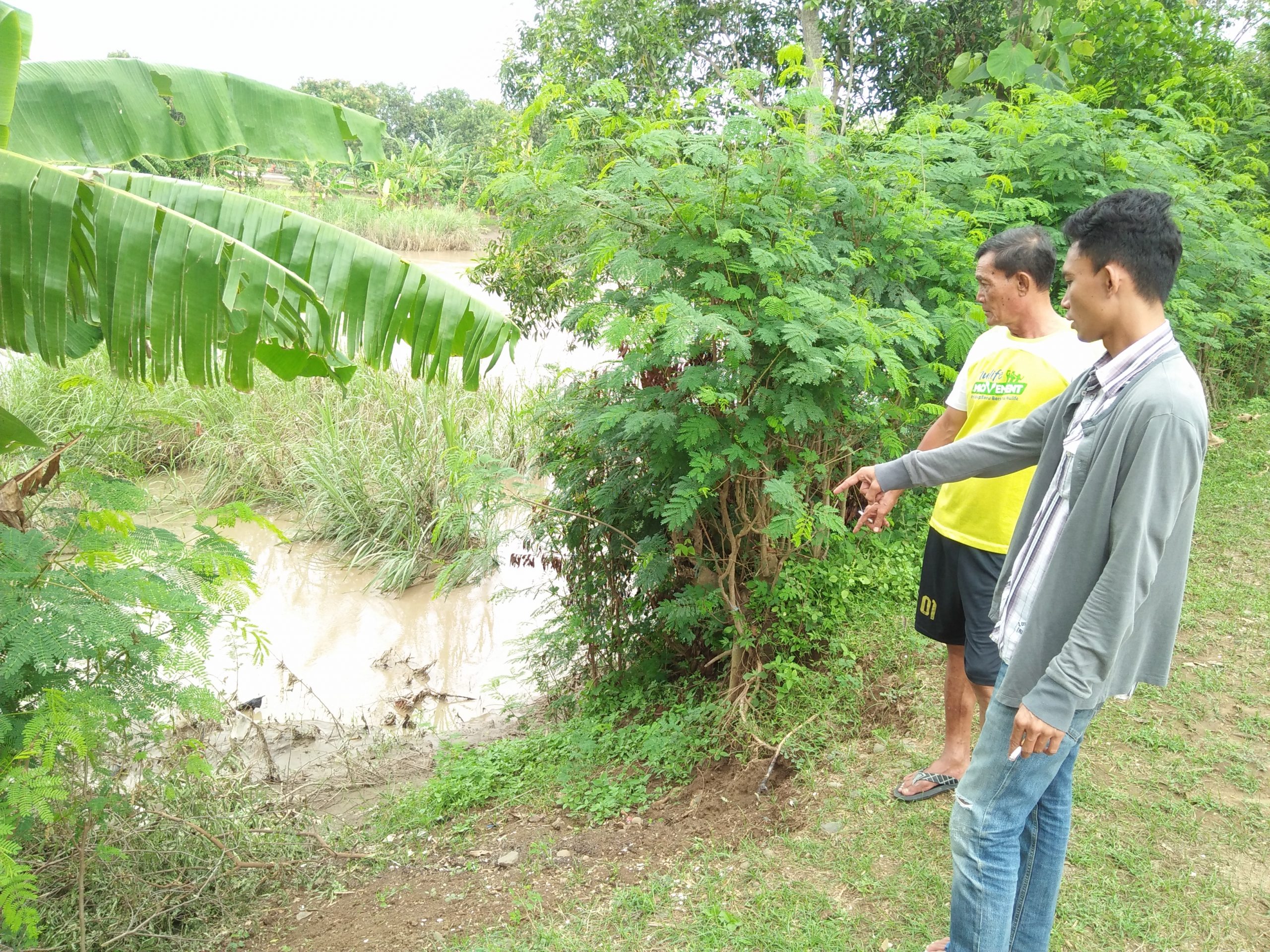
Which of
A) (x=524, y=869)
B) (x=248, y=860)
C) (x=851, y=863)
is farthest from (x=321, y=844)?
(x=851, y=863)

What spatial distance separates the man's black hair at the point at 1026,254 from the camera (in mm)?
3008

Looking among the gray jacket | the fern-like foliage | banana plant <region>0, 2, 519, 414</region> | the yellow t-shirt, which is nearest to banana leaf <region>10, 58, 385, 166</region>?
banana plant <region>0, 2, 519, 414</region>

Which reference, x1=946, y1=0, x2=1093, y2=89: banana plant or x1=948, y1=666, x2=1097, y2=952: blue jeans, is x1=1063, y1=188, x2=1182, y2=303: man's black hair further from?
x1=946, y1=0, x2=1093, y2=89: banana plant

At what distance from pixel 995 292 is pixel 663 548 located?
2.06 meters

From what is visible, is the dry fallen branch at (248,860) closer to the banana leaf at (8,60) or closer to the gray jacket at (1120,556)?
the banana leaf at (8,60)

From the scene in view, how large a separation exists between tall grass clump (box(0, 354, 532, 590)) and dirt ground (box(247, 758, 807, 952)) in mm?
3832

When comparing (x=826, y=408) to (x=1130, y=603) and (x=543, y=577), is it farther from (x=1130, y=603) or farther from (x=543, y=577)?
(x=543, y=577)

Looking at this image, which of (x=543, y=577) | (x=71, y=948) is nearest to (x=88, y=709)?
(x=71, y=948)

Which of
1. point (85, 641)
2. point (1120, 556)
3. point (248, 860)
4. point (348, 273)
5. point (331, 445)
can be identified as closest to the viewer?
point (1120, 556)

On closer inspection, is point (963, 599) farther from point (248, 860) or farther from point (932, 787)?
point (248, 860)

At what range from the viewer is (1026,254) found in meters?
3.01

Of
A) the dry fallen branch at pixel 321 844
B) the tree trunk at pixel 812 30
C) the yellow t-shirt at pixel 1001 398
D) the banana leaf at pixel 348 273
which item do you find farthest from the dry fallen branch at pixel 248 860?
the tree trunk at pixel 812 30

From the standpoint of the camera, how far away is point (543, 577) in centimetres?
798

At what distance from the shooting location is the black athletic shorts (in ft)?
10.1
